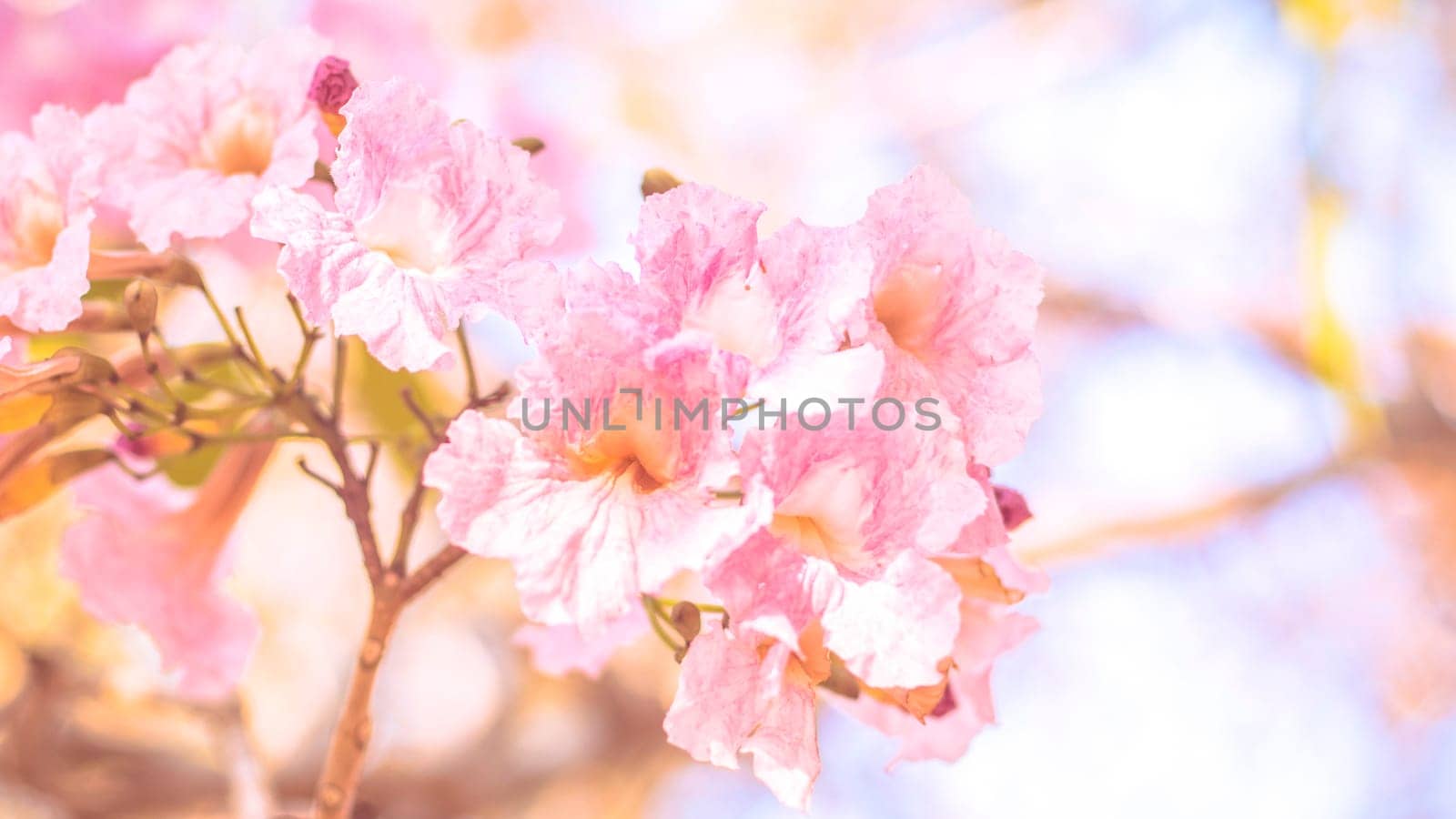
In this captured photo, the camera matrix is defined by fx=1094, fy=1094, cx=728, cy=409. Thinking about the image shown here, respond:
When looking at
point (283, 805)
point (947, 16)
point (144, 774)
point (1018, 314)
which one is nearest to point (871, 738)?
point (283, 805)

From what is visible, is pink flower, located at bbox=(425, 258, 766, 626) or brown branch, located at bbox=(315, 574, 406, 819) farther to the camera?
brown branch, located at bbox=(315, 574, 406, 819)

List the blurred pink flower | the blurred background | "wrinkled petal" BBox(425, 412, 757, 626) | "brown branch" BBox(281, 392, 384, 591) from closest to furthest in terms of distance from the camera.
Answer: "wrinkled petal" BBox(425, 412, 757, 626) → "brown branch" BBox(281, 392, 384, 591) → the blurred pink flower → the blurred background

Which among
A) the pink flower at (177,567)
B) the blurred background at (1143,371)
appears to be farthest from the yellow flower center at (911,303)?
the blurred background at (1143,371)

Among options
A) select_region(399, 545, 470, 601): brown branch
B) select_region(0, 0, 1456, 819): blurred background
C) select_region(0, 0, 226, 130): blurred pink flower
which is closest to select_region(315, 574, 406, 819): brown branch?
select_region(399, 545, 470, 601): brown branch

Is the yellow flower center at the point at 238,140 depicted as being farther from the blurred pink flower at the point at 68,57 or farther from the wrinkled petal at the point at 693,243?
the blurred pink flower at the point at 68,57

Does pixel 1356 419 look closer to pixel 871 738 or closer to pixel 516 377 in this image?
pixel 871 738

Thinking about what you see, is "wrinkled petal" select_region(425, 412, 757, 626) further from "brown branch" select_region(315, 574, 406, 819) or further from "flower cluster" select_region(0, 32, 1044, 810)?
"brown branch" select_region(315, 574, 406, 819)

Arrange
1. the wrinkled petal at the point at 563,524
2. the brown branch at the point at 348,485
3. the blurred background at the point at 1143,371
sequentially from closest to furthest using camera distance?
1. the wrinkled petal at the point at 563,524
2. the brown branch at the point at 348,485
3. the blurred background at the point at 1143,371

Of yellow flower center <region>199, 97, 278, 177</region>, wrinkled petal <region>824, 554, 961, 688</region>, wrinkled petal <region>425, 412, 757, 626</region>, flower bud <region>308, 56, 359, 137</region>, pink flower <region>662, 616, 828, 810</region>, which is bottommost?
pink flower <region>662, 616, 828, 810</region>
